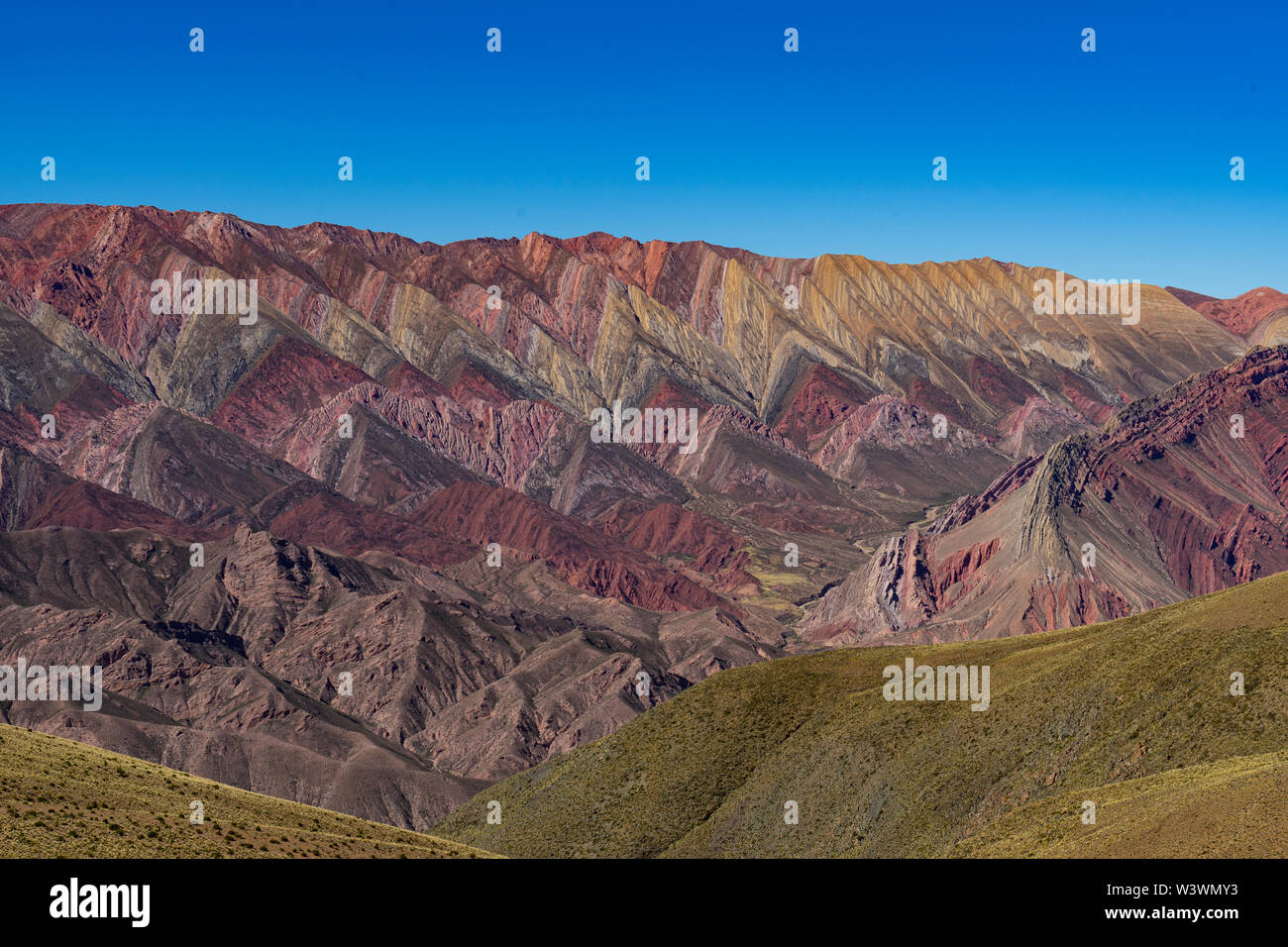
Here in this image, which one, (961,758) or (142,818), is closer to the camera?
(142,818)

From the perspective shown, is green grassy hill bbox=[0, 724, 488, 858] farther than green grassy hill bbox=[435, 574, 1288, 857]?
No

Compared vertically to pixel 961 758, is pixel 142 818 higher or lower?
higher

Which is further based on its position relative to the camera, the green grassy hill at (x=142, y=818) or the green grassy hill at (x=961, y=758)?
the green grassy hill at (x=961, y=758)

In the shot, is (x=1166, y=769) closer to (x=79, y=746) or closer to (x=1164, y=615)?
(x=1164, y=615)
